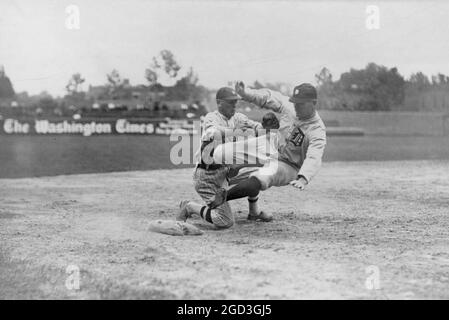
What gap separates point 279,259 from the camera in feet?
12.7

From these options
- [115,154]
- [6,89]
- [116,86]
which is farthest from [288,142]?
[116,86]

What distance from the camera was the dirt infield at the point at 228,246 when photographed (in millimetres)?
3164

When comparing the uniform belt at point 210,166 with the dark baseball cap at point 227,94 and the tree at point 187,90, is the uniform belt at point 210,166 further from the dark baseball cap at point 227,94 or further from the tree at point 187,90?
the tree at point 187,90

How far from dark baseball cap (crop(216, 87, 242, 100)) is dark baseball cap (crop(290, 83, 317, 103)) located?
0.50m

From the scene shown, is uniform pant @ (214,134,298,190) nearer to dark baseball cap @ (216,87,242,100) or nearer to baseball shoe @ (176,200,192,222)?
dark baseball cap @ (216,87,242,100)

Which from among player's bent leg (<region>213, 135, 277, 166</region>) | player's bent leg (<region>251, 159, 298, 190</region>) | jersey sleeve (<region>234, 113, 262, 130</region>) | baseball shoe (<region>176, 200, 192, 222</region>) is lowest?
baseball shoe (<region>176, 200, 192, 222</region>)

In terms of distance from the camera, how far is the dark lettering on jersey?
505 cm

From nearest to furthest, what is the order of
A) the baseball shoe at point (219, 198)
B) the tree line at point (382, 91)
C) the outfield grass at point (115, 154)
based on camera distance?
the baseball shoe at point (219, 198) → the outfield grass at point (115, 154) → the tree line at point (382, 91)

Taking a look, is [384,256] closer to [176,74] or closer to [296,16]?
[296,16]

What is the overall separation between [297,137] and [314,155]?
1.04ft

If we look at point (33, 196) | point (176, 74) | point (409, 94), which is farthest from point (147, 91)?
point (33, 196)

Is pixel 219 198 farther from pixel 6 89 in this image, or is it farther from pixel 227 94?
pixel 6 89

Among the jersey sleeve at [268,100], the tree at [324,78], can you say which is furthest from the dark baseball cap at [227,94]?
the tree at [324,78]

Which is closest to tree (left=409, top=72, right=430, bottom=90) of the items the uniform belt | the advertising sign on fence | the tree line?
the tree line
